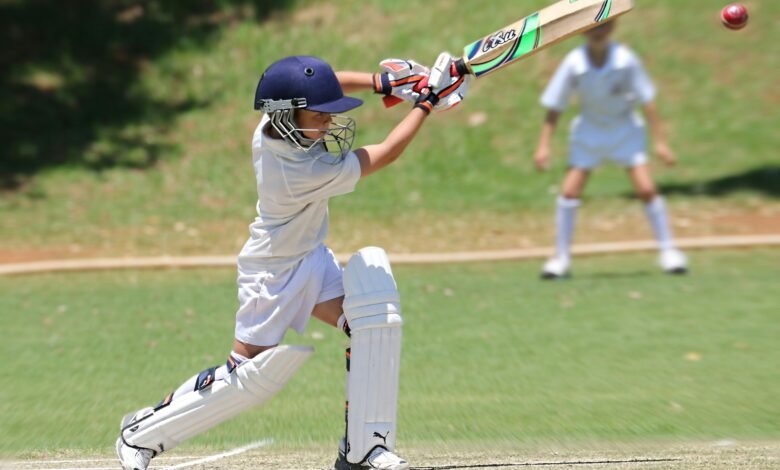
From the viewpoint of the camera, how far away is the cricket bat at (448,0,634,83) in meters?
4.61

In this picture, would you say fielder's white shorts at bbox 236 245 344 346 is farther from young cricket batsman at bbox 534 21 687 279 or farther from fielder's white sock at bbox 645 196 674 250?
fielder's white sock at bbox 645 196 674 250

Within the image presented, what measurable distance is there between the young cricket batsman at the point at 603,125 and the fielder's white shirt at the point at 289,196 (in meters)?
4.83

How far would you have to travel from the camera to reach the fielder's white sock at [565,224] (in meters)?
9.22

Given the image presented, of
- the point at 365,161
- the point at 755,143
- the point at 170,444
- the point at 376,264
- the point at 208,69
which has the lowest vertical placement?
the point at 170,444

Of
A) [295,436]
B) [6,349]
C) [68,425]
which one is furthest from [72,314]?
[295,436]

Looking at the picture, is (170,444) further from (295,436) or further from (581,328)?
(581,328)

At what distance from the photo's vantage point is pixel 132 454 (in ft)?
14.8

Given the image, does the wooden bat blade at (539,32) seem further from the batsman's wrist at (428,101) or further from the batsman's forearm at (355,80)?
the batsman's forearm at (355,80)

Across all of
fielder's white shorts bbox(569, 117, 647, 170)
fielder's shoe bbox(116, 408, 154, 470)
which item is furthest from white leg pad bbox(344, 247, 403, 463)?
fielder's white shorts bbox(569, 117, 647, 170)

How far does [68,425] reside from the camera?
5.61m

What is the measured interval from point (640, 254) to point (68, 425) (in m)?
5.80

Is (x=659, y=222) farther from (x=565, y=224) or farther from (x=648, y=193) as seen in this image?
(x=565, y=224)

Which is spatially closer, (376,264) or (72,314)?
(376,264)

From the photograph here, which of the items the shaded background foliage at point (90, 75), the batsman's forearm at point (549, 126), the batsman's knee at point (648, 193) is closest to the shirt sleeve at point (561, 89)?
the batsman's forearm at point (549, 126)
